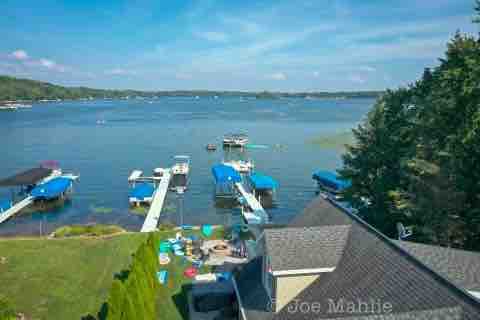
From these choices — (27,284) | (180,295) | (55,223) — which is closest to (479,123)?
(180,295)

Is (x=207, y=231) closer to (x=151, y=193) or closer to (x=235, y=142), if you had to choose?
(x=151, y=193)

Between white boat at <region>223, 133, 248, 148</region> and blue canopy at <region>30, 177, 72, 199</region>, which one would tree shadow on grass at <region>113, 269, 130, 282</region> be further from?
white boat at <region>223, 133, 248, 148</region>

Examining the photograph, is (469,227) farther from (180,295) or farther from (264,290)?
(180,295)

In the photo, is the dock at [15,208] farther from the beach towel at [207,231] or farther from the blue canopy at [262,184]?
the blue canopy at [262,184]

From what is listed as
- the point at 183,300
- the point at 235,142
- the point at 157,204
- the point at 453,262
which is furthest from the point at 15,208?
the point at 235,142

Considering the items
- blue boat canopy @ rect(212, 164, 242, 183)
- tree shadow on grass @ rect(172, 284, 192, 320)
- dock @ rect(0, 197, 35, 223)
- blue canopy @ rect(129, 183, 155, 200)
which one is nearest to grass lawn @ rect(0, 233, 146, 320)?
tree shadow on grass @ rect(172, 284, 192, 320)

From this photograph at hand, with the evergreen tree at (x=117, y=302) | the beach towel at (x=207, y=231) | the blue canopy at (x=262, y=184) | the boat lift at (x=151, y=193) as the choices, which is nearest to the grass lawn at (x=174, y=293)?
the beach towel at (x=207, y=231)
